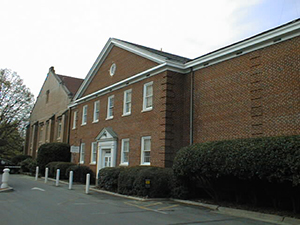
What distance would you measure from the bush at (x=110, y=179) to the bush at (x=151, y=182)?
1680mm

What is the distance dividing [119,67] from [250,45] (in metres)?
10.8

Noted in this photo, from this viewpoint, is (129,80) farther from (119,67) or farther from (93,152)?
(93,152)

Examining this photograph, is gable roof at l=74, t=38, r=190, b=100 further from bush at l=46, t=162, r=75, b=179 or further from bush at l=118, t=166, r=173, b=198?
bush at l=46, t=162, r=75, b=179

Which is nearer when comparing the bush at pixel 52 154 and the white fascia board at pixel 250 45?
the white fascia board at pixel 250 45

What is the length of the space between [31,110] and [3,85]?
24.3ft

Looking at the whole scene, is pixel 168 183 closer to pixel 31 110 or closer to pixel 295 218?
pixel 295 218

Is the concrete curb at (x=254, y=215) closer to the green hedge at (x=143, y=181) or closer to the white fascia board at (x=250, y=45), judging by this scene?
the green hedge at (x=143, y=181)

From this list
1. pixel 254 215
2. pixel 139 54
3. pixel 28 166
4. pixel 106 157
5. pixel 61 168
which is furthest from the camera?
pixel 28 166

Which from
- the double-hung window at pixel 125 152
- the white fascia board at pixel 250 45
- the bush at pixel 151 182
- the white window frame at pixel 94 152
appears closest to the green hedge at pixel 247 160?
the bush at pixel 151 182

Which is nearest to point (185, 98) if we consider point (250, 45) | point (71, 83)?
point (250, 45)

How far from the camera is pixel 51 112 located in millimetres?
41438

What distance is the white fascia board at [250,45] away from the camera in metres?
13.3

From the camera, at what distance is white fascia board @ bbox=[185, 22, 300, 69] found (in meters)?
13.3

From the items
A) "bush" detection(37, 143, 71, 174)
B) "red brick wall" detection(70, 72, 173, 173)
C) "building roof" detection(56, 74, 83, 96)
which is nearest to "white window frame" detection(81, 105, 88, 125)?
"red brick wall" detection(70, 72, 173, 173)
